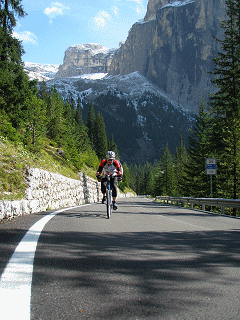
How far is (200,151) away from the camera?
1380 inches

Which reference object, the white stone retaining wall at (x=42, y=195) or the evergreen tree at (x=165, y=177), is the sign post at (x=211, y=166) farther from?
the evergreen tree at (x=165, y=177)

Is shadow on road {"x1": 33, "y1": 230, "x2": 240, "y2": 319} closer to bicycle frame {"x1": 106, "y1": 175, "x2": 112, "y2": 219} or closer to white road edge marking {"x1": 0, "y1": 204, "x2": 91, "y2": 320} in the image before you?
white road edge marking {"x1": 0, "y1": 204, "x2": 91, "y2": 320}

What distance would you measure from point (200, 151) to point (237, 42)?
43.9 ft

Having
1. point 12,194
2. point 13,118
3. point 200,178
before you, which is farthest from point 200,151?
point 12,194

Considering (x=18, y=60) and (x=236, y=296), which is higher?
(x=18, y=60)

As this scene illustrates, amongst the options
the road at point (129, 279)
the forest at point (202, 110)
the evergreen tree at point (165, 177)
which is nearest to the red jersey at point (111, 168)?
the road at point (129, 279)

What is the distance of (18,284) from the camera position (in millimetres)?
2602

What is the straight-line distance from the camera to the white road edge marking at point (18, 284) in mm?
2070

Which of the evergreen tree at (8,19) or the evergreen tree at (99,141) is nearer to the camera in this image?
the evergreen tree at (8,19)

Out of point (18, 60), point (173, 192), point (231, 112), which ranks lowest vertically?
point (173, 192)

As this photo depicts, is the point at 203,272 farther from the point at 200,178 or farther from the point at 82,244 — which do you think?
the point at 200,178

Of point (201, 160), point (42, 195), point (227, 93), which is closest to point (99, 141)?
point (201, 160)

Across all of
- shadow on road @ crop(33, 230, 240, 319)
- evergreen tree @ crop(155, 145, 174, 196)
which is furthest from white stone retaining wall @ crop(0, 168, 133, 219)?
evergreen tree @ crop(155, 145, 174, 196)

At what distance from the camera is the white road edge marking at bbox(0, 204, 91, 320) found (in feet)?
6.79
